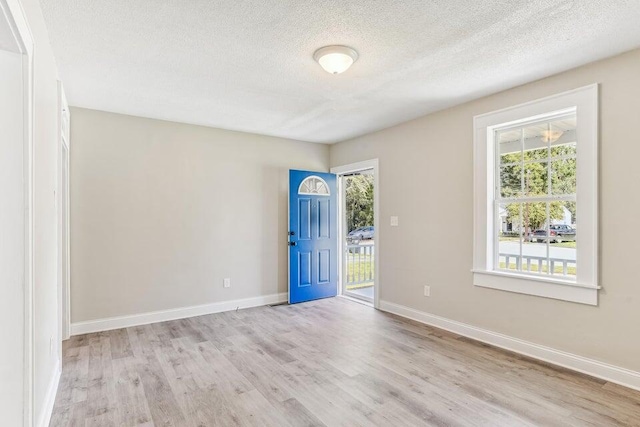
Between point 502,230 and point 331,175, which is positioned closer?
point 502,230

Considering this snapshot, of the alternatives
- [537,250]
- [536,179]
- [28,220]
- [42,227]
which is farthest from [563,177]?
[42,227]

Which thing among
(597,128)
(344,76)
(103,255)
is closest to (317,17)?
(344,76)

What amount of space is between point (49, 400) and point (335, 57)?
121 inches

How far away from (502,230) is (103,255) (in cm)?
442

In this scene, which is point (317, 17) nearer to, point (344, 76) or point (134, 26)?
point (344, 76)

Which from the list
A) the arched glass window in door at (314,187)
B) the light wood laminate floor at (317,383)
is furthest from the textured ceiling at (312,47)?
the light wood laminate floor at (317,383)

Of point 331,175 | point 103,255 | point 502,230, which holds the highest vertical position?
point 331,175

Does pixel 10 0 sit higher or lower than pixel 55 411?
higher

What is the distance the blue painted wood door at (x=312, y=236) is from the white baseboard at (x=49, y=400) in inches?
116

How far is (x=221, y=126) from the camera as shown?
184 inches

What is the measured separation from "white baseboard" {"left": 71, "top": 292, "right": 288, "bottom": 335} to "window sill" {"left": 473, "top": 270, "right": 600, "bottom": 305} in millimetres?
2936

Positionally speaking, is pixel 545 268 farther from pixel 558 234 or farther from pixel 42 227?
pixel 42 227

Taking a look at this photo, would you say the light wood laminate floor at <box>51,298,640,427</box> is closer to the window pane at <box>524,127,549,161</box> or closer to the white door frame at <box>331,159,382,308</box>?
the white door frame at <box>331,159,382,308</box>

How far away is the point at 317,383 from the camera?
2697 mm
